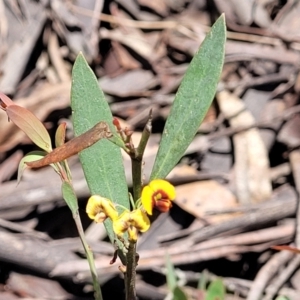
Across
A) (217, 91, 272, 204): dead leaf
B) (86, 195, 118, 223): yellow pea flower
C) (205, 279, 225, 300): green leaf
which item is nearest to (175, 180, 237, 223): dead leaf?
(217, 91, 272, 204): dead leaf

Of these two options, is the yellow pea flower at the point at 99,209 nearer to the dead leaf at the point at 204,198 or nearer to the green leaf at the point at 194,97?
the green leaf at the point at 194,97

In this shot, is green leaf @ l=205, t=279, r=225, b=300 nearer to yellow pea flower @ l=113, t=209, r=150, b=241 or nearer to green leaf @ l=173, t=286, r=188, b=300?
green leaf @ l=173, t=286, r=188, b=300

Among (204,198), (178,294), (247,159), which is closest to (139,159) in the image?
(178,294)

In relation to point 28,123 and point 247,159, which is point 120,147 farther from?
point 247,159

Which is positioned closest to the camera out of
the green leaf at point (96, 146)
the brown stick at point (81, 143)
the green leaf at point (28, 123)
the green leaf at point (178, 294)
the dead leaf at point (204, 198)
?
the brown stick at point (81, 143)

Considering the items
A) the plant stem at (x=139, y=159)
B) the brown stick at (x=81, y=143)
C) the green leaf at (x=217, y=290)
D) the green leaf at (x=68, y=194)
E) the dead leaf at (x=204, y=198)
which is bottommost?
the brown stick at (x=81, y=143)

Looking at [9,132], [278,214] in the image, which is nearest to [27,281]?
[9,132]

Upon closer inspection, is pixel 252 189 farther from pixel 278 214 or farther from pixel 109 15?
pixel 109 15

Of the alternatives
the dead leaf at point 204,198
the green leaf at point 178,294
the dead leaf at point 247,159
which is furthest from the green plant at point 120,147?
the dead leaf at point 247,159
